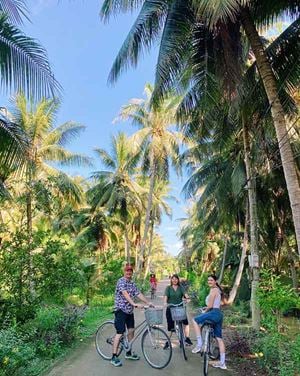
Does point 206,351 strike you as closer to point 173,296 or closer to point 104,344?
point 173,296

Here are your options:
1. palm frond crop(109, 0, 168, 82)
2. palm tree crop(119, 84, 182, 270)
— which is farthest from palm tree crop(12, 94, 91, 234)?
palm frond crop(109, 0, 168, 82)

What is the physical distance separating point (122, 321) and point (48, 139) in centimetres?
1338

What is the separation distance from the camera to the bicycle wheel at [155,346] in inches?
269

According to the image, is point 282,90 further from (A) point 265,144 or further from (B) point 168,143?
(B) point 168,143

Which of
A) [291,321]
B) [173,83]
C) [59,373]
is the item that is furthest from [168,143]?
[59,373]

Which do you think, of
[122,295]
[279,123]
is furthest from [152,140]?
[122,295]

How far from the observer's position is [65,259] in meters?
11.1

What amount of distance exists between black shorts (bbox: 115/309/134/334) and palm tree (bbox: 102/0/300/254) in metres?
4.37

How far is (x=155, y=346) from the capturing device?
7043 mm

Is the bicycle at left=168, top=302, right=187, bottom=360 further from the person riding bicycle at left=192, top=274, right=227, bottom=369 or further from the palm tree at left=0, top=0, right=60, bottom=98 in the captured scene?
the palm tree at left=0, top=0, right=60, bottom=98

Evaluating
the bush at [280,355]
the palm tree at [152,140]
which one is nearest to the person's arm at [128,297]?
the bush at [280,355]

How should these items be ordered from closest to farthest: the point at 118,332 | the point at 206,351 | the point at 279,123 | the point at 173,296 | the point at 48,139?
the point at 206,351, the point at 118,332, the point at 279,123, the point at 173,296, the point at 48,139

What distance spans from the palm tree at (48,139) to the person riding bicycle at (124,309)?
29.0ft

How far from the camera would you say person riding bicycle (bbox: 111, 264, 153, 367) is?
22.8ft
